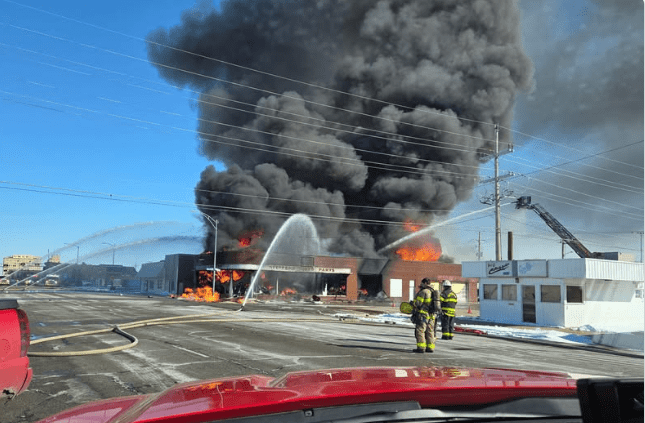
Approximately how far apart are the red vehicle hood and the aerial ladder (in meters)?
37.3

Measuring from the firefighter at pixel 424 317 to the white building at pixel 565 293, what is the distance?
44.5 ft

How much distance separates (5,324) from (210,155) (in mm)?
63201

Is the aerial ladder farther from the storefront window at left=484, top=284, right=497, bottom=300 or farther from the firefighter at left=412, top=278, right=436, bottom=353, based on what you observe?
the firefighter at left=412, top=278, right=436, bottom=353

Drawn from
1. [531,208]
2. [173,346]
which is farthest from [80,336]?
[531,208]

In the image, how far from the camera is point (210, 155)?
215ft

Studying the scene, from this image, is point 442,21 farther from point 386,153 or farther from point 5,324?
point 5,324

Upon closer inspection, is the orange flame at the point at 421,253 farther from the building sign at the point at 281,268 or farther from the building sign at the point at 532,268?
the building sign at the point at 532,268

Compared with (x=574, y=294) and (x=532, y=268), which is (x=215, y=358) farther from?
(x=574, y=294)

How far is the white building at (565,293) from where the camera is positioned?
69.5 ft

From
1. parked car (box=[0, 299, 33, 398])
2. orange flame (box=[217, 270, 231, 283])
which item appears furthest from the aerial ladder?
parked car (box=[0, 299, 33, 398])

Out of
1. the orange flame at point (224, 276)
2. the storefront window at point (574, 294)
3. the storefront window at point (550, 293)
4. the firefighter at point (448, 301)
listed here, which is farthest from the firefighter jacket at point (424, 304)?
the orange flame at point (224, 276)

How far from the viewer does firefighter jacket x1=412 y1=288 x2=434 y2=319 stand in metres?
9.72

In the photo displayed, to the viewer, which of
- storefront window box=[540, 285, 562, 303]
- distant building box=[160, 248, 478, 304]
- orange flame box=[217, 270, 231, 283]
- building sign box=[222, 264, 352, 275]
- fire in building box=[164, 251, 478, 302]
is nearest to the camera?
storefront window box=[540, 285, 562, 303]

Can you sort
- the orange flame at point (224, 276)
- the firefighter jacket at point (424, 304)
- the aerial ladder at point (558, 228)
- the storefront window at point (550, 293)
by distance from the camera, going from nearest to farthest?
the firefighter jacket at point (424, 304) < the storefront window at point (550, 293) < the aerial ladder at point (558, 228) < the orange flame at point (224, 276)
